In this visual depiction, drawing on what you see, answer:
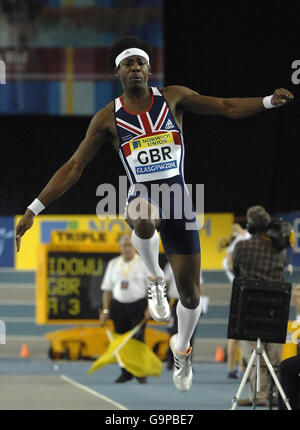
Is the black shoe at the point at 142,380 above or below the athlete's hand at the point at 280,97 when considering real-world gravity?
below

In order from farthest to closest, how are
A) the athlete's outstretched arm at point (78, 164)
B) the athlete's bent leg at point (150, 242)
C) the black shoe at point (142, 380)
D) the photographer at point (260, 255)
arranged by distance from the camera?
the black shoe at point (142, 380) → the photographer at point (260, 255) → the athlete's outstretched arm at point (78, 164) → the athlete's bent leg at point (150, 242)

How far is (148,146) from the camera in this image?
236 inches

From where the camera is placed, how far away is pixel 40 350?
16.0 m

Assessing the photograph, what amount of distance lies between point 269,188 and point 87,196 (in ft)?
9.64

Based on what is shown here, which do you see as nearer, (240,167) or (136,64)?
(136,64)

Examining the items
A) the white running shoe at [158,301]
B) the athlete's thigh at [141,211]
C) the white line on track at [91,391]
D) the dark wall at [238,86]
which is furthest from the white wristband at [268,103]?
the dark wall at [238,86]

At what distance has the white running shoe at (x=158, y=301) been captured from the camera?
245 inches

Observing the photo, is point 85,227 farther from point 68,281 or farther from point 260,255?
point 260,255

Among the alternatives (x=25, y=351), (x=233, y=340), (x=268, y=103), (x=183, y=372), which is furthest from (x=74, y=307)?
(x=268, y=103)

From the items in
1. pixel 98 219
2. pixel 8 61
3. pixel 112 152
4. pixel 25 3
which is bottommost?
pixel 98 219

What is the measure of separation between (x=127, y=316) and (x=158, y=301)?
6080mm

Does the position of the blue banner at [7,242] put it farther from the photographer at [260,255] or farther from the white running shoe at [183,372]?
the white running shoe at [183,372]
